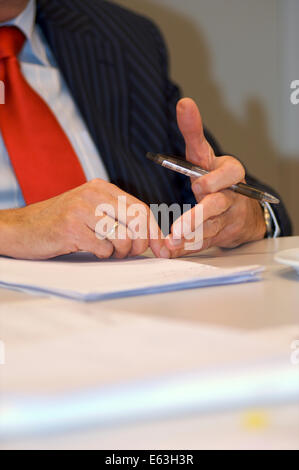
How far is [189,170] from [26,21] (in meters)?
0.61

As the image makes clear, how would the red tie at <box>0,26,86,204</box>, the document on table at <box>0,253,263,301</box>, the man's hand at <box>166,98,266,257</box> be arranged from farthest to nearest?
the red tie at <box>0,26,86,204</box> → the man's hand at <box>166,98,266,257</box> → the document on table at <box>0,253,263,301</box>

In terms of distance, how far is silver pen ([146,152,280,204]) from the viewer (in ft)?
2.39

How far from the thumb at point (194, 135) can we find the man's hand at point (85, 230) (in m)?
0.21

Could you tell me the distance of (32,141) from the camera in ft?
3.24

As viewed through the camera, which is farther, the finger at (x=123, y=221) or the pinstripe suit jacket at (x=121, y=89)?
the pinstripe suit jacket at (x=121, y=89)

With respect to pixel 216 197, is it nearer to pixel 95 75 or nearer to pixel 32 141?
pixel 32 141

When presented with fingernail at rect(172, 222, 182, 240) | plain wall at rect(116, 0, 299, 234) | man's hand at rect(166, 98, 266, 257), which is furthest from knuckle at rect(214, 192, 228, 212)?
plain wall at rect(116, 0, 299, 234)

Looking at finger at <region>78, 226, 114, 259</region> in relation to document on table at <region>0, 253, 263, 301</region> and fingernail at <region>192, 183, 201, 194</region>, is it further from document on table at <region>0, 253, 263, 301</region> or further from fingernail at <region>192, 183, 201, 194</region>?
fingernail at <region>192, 183, 201, 194</region>

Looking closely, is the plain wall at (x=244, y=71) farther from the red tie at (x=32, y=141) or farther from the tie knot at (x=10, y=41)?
the red tie at (x=32, y=141)

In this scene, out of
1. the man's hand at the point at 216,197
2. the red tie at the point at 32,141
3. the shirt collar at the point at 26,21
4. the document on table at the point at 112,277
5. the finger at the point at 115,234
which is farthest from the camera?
the shirt collar at the point at 26,21

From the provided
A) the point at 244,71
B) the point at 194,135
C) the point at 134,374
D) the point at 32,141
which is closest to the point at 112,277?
the point at 134,374

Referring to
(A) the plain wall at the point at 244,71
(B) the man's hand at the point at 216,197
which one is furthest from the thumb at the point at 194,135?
(A) the plain wall at the point at 244,71

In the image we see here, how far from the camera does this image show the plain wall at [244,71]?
1838mm

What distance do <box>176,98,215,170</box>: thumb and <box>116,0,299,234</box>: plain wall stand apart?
109 centimetres
